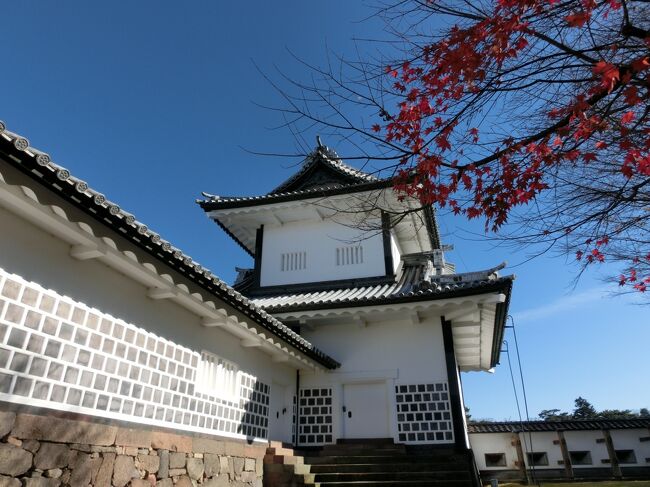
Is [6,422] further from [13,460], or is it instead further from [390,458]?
[390,458]

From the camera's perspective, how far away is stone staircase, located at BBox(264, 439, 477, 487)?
737cm

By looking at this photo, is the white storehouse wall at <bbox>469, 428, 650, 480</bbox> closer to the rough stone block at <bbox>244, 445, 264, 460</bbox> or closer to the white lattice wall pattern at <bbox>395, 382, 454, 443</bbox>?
the white lattice wall pattern at <bbox>395, 382, 454, 443</bbox>

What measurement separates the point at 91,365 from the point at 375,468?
5.43 metres

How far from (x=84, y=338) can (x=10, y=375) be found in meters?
0.84

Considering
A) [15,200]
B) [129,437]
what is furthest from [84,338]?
[15,200]

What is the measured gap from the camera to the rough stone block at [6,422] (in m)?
3.50

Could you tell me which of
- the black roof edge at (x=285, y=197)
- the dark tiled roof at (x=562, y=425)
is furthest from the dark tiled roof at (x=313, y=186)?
the dark tiled roof at (x=562, y=425)

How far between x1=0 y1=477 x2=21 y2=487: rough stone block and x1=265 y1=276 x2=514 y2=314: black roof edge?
6540mm

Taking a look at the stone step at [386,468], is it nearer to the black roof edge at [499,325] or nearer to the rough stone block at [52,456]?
the black roof edge at [499,325]

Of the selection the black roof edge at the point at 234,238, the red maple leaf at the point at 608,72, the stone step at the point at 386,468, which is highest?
the black roof edge at the point at 234,238

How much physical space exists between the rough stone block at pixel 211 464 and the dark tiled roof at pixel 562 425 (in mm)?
14905

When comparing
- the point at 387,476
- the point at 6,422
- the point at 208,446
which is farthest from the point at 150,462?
the point at 387,476

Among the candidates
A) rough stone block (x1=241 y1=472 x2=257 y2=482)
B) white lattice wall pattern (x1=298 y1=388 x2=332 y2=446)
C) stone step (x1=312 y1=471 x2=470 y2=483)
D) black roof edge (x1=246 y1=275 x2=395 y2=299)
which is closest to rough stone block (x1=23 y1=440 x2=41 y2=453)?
rough stone block (x1=241 y1=472 x2=257 y2=482)

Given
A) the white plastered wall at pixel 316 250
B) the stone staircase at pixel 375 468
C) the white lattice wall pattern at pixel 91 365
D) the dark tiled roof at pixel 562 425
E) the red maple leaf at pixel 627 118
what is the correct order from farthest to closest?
the dark tiled roof at pixel 562 425 → the white plastered wall at pixel 316 250 → the stone staircase at pixel 375 468 → the red maple leaf at pixel 627 118 → the white lattice wall pattern at pixel 91 365
